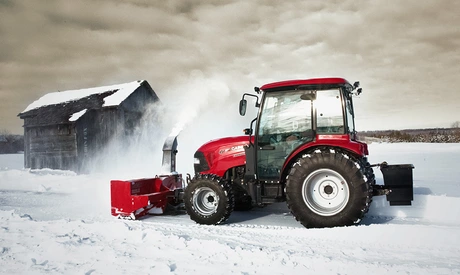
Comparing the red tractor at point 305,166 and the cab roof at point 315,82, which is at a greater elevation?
the cab roof at point 315,82

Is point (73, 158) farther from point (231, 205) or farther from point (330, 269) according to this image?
point (330, 269)

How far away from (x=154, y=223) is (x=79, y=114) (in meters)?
16.3

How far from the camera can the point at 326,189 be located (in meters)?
5.28

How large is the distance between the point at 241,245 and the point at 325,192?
1644 mm

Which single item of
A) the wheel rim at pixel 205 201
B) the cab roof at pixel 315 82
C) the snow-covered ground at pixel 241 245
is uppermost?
the cab roof at pixel 315 82

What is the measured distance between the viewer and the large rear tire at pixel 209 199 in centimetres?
571

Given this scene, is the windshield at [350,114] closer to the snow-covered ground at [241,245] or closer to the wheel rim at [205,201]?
the snow-covered ground at [241,245]

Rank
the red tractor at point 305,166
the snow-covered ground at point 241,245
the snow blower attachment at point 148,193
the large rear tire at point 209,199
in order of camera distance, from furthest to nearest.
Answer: the snow blower attachment at point 148,193, the large rear tire at point 209,199, the red tractor at point 305,166, the snow-covered ground at point 241,245

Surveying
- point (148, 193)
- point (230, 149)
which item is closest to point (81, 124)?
point (148, 193)

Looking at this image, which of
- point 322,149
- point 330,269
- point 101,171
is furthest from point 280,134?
point 101,171

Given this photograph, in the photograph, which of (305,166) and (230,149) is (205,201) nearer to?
(230,149)

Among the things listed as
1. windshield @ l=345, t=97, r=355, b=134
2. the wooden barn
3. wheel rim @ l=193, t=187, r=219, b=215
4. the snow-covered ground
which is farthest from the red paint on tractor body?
the wooden barn

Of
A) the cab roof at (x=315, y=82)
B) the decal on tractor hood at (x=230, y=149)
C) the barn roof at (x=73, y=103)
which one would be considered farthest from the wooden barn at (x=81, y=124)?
the cab roof at (x=315, y=82)

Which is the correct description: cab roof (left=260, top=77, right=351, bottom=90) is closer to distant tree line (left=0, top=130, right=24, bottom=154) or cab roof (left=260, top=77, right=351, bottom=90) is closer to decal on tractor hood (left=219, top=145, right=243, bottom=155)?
decal on tractor hood (left=219, top=145, right=243, bottom=155)
